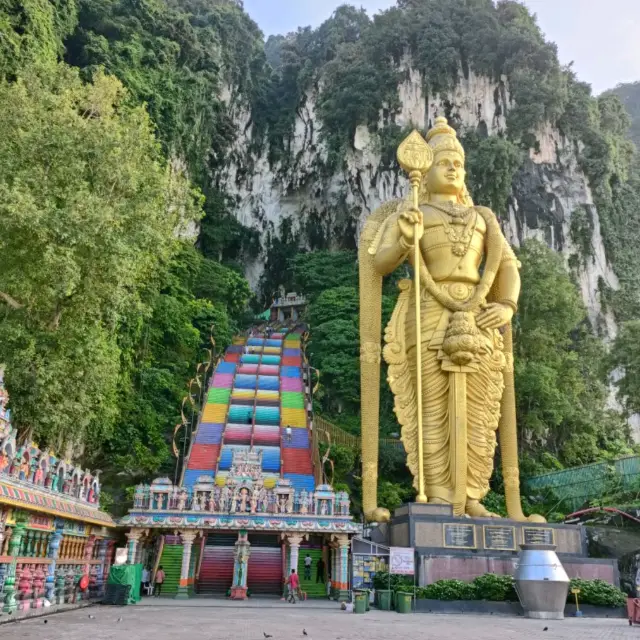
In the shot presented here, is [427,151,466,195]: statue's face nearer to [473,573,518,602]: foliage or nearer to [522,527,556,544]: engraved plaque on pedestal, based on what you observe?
[522,527,556,544]: engraved plaque on pedestal

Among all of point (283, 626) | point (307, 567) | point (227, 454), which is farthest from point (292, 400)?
point (283, 626)

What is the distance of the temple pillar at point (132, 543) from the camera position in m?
8.96

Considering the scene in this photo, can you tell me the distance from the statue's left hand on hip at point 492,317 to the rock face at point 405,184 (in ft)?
45.7

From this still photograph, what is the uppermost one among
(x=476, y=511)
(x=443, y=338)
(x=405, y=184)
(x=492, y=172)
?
(x=405, y=184)

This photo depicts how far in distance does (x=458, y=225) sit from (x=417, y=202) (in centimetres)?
81

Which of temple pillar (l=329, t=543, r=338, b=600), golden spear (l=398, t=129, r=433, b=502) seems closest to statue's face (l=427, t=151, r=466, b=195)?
golden spear (l=398, t=129, r=433, b=502)

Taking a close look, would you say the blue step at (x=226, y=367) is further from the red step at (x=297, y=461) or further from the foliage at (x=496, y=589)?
the foliage at (x=496, y=589)

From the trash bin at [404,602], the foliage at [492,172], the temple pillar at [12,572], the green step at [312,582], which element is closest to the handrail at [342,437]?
the green step at [312,582]

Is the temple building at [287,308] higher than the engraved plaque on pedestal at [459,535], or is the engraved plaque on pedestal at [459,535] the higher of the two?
the temple building at [287,308]

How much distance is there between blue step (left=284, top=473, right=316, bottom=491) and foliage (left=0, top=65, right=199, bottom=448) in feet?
14.9

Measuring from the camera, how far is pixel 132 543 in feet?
29.6

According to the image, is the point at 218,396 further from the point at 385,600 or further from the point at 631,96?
the point at 631,96

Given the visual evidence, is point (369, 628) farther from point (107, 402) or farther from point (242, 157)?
point (242, 157)

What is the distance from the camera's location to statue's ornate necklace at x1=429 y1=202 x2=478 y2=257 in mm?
9906
